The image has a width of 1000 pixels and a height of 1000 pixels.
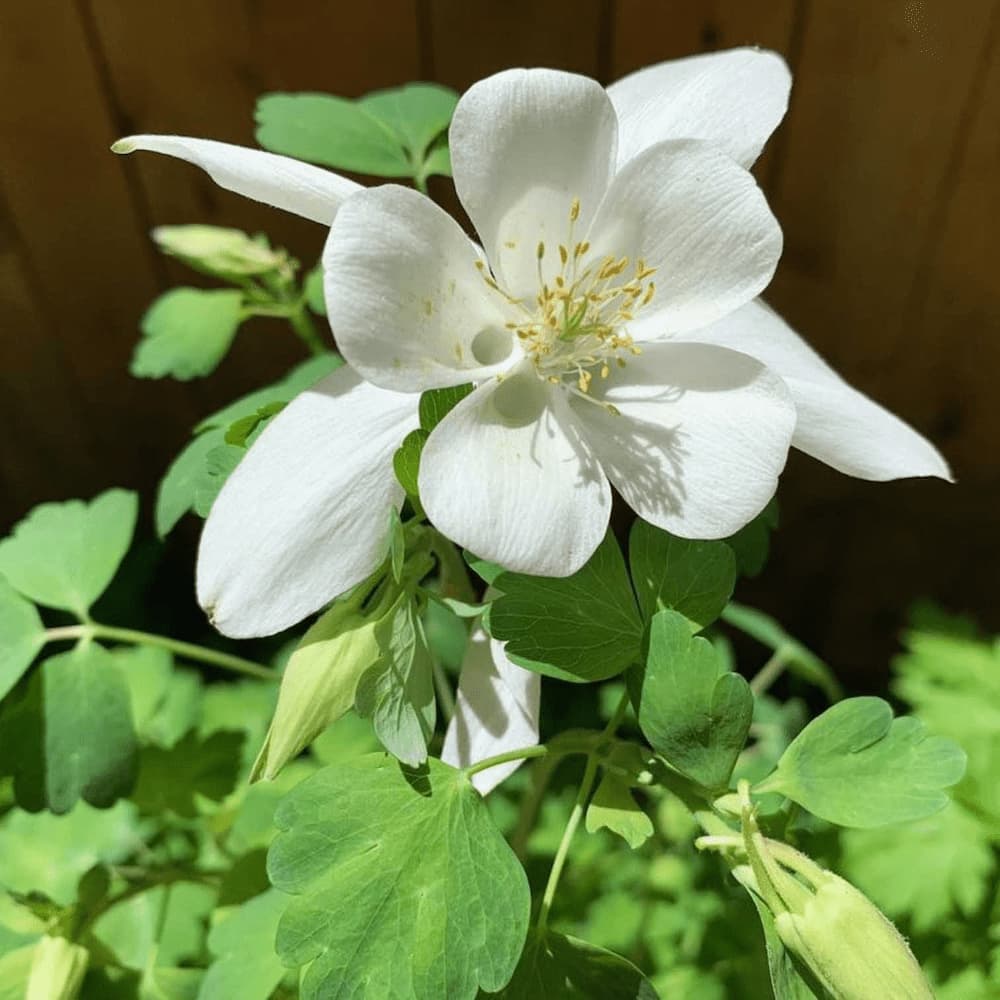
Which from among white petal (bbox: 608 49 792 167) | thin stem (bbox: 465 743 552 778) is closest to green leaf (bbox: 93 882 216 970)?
thin stem (bbox: 465 743 552 778)

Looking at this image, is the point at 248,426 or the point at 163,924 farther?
the point at 163,924

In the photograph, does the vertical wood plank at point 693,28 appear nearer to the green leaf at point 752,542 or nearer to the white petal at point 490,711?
the green leaf at point 752,542

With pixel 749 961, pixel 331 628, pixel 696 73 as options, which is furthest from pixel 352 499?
pixel 749 961

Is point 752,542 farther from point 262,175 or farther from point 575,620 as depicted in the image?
point 262,175

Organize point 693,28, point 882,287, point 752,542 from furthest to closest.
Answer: point 882,287, point 693,28, point 752,542

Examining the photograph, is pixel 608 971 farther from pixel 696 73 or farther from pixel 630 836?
pixel 696 73

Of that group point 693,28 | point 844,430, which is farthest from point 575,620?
point 693,28

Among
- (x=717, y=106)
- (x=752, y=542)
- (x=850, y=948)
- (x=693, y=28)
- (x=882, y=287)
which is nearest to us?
(x=850, y=948)
